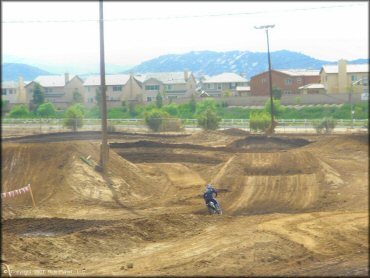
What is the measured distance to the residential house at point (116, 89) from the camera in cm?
5862

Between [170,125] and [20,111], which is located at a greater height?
[20,111]

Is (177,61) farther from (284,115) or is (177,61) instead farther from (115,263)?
(115,263)

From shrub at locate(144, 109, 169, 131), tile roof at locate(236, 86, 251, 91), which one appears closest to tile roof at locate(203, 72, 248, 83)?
tile roof at locate(236, 86, 251, 91)

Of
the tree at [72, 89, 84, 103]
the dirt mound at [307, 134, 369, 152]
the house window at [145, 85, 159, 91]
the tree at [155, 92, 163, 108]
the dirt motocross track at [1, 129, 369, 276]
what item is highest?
the house window at [145, 85, 159, 91]

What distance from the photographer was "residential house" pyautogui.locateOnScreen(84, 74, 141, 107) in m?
58.6

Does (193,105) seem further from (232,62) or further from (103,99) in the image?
(232,62)

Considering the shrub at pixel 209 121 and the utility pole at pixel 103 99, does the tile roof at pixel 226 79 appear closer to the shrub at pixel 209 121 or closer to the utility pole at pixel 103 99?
the shrub at pixel 209 121

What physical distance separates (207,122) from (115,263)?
40144 millimetres

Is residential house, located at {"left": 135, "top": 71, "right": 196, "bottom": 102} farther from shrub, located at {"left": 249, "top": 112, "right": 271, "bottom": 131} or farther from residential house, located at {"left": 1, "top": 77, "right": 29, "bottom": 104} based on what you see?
shrub, located at {"left": 249, "top": 112, "right": 271, "bottom": 131}

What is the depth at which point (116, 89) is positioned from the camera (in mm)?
59812

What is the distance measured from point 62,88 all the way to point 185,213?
4904 cm

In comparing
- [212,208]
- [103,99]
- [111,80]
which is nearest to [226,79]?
[111,80]

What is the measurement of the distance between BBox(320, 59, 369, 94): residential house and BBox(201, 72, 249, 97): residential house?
16.8m

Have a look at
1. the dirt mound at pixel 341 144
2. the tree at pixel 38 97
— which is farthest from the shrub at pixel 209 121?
the dirt mound at pixel 341 144
